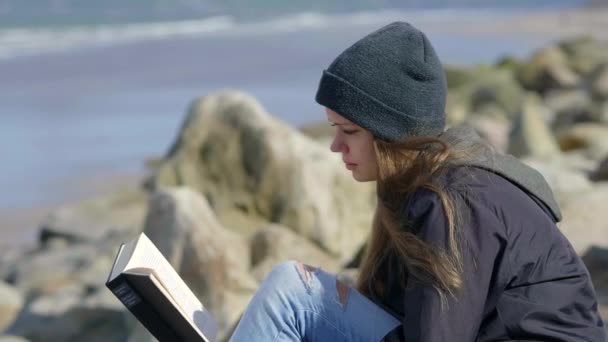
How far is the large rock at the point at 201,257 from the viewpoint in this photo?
5.55m

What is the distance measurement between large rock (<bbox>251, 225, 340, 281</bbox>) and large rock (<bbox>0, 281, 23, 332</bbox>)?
6.46 feet

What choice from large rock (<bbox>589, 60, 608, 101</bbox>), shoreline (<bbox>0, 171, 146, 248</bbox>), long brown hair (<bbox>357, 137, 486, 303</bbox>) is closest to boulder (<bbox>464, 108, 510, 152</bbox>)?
large rock (<bbox>589, 60, 608, 101</bbox>)

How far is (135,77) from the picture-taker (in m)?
17.9

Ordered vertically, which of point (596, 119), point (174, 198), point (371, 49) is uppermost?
point (371, 49)

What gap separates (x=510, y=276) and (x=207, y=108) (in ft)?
16.1

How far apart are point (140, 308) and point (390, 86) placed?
0.99 metres

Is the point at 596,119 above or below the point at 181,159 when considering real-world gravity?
below

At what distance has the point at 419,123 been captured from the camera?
3.19 meters

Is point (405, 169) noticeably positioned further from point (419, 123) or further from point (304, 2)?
point (304, 2)

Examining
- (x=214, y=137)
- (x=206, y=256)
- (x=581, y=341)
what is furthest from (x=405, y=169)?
(x=214, y=137)

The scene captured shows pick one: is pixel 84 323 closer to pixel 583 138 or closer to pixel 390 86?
pixel 390 86

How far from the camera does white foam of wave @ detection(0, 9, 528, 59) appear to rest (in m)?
23.5

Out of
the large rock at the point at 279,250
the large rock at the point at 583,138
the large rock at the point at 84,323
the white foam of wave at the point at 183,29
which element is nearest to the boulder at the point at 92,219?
the large rock at the point at 84,323

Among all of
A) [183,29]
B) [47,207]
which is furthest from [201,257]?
[183,29]
